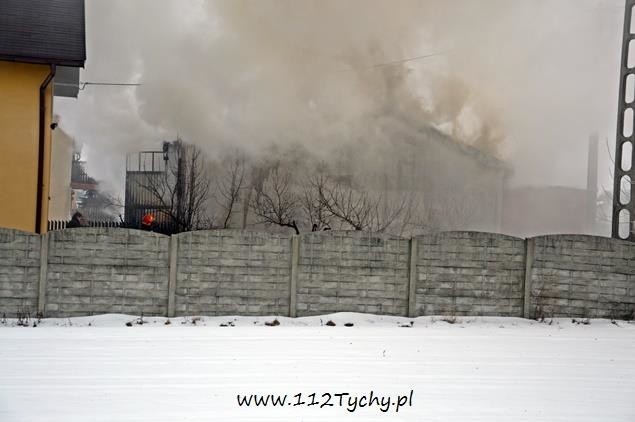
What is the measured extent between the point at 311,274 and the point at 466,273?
2414 mm

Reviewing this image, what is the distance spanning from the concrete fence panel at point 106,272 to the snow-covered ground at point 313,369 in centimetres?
25

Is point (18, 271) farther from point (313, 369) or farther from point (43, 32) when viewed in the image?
point (43, 32)

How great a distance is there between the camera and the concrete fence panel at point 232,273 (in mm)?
9867

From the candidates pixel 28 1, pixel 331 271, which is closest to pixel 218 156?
pixel 28 1

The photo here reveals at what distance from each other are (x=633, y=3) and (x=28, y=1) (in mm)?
12175

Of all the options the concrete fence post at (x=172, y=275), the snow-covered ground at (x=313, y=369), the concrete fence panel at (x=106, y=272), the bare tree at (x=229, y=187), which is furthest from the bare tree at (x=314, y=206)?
the snow-covered ground at (x=313, y=369)

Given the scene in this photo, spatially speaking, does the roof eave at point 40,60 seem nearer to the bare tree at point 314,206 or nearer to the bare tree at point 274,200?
the bare tree at point 314,206

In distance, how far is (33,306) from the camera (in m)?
9.55

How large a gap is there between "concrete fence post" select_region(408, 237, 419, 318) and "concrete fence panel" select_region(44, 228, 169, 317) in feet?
12.1

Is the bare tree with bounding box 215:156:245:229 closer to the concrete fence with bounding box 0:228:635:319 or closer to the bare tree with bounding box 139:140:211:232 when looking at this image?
the bare tree with bounding box 139:140:211:232

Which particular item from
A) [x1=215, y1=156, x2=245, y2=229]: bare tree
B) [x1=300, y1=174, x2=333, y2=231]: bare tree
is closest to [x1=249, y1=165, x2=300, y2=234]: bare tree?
[x1=300, y1=174, x2=333, y2=231]: bare tree

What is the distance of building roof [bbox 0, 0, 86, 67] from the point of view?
42.7 feet

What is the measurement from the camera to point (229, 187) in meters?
24.2

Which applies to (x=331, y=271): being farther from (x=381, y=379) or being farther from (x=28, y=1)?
(x=28, y=1)
